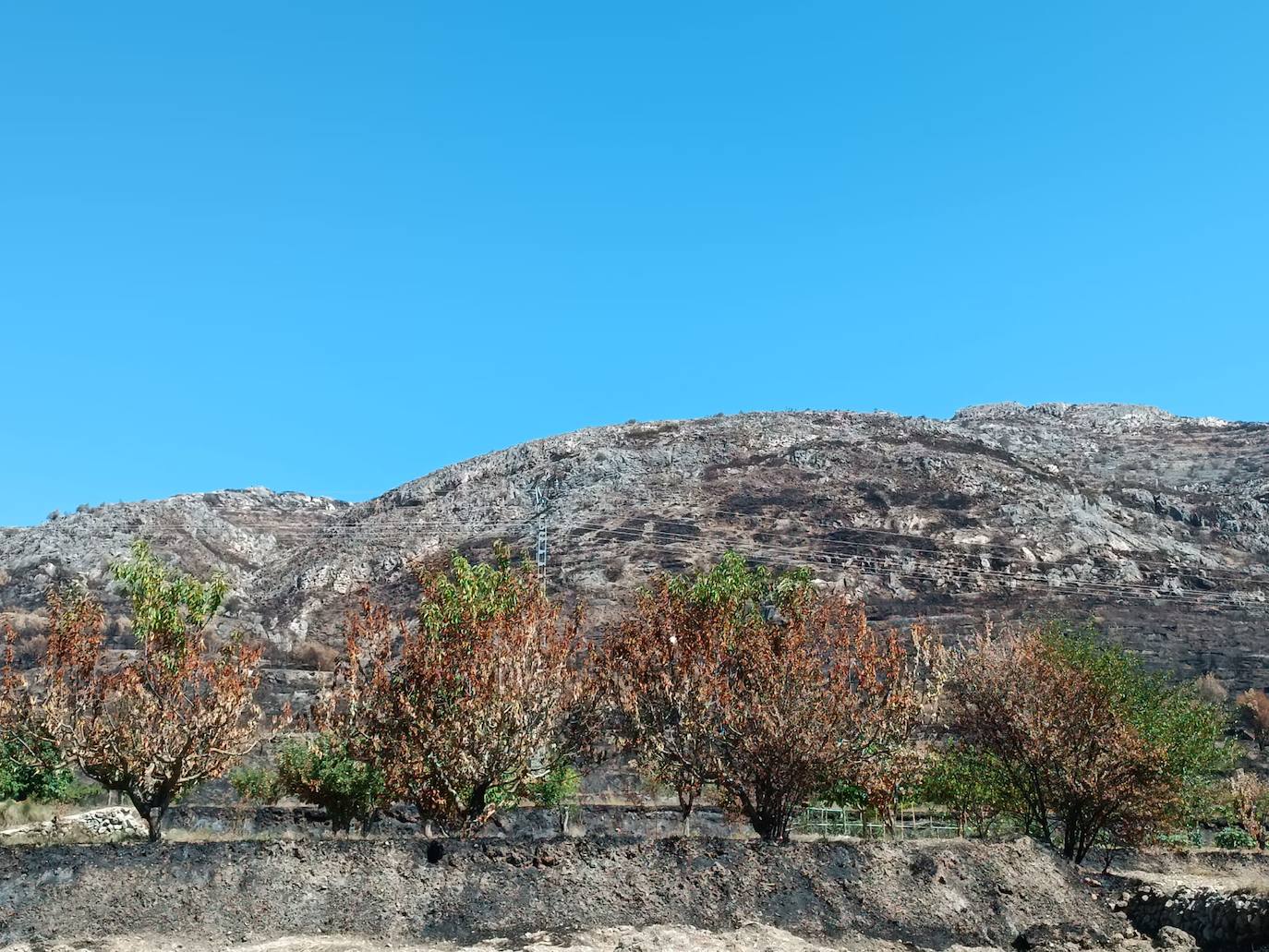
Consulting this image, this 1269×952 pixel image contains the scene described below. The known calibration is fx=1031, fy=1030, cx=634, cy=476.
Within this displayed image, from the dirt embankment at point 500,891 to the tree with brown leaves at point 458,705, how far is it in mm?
1976

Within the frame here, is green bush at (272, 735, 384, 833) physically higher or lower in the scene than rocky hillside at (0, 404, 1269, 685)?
lower

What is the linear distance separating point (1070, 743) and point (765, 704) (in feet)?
33.0

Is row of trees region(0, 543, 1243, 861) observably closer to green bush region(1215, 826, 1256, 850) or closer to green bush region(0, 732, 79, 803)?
green bush region(0, 732, 79, 803)

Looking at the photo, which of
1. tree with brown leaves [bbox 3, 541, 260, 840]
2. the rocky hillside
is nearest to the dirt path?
tree with brown leaves [bbox 3, 541, 260, 840]

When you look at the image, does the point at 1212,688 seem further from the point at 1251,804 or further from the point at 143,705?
the point at 143,705

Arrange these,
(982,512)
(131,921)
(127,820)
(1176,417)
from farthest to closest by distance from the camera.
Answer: (1176,417), (982,512), (127,820), (131,921)

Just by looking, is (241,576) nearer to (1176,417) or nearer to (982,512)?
(982,512)

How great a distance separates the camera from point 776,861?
58.2ft

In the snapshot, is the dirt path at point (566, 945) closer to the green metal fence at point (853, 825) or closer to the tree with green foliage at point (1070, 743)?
the tree with green foliage at point (1070, 743)

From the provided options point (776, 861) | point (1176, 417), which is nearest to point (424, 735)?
point (776, 861)

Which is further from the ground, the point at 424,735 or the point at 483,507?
the point at 483,507

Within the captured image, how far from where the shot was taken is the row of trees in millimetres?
18766

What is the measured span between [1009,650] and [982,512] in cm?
8850

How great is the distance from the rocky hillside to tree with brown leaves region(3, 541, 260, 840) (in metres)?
60.6
